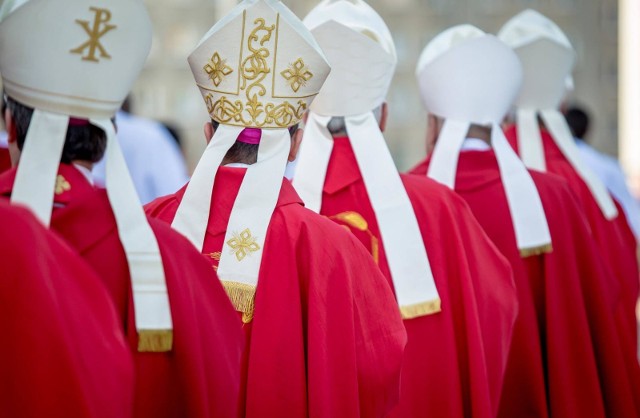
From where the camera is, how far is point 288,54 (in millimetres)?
3564

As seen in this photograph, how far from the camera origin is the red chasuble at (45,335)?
2.44 metres

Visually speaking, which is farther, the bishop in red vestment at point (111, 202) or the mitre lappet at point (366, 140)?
the mitre lappet at point (366, 140)

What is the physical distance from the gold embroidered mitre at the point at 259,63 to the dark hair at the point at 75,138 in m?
0.70

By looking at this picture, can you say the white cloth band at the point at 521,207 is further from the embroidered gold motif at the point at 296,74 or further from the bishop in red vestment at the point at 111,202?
the bishop in red vestment at the point at 111,202

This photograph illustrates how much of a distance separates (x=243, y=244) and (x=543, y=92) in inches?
119

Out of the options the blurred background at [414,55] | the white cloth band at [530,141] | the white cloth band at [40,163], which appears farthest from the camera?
the blurred background at [414,55]

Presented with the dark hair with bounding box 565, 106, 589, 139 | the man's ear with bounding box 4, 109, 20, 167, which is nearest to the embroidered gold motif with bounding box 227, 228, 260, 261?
the man's ear with bounding box 4, 109, 20, 167

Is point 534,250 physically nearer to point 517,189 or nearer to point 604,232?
point 517,189

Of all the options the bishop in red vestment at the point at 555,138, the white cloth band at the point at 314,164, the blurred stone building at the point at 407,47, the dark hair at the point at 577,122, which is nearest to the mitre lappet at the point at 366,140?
the white cloth band at the point at 314,164

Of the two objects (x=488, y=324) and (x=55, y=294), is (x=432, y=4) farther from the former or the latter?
(x=55, y=294)

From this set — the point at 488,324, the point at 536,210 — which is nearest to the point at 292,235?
the point at 488,324

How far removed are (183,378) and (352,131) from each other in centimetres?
161

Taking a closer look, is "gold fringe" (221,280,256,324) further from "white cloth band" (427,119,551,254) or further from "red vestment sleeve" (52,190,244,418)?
"white cloth band" (427,119,551,254)

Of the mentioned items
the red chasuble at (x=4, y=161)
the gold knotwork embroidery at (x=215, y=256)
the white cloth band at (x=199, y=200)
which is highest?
the red chasuble at (x=4, y=161)
